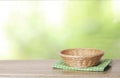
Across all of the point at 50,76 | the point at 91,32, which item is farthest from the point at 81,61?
the point at 91,32

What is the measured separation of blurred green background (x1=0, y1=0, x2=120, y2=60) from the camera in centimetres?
211

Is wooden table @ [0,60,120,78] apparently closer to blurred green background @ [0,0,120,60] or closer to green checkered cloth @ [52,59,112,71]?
green checkered cloth @ [52,59,112,71]

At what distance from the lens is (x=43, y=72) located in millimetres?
1486

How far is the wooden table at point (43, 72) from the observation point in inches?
55.8

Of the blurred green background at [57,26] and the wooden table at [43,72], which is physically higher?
the blurred green background at [57,26]

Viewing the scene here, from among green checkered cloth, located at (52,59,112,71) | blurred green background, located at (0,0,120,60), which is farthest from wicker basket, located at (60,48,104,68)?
blurred green background, located at (0,0,120,60)

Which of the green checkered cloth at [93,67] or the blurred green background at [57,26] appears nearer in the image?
the green checkered cloth at [93,67]

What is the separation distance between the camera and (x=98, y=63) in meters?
1.59

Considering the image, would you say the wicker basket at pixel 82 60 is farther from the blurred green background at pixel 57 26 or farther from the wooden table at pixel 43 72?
the blurred green background at pixel 57 26

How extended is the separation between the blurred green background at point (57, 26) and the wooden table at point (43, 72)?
1.50ft

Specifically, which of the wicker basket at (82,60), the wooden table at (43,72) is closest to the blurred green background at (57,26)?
the wooden table at (43,72)

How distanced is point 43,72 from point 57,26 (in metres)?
0.70

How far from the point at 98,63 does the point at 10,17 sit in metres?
0.86

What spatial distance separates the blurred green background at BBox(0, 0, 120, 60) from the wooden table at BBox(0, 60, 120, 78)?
0.46 metres
